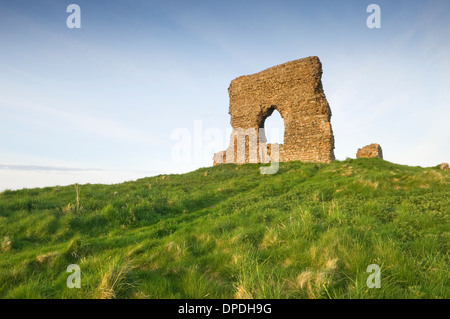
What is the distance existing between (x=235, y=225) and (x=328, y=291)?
3094 millimetres

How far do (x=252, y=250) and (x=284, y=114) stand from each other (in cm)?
1780

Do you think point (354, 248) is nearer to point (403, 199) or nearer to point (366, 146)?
point (403, 199)

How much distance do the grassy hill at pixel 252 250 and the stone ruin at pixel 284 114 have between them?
10.8 meters

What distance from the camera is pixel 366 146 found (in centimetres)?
2061

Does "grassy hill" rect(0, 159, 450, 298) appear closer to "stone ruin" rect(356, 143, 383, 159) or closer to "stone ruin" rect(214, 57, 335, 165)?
"stone ruin" rect(214, 57, 335, 165)

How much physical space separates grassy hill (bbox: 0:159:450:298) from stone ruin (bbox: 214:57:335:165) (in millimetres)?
10771

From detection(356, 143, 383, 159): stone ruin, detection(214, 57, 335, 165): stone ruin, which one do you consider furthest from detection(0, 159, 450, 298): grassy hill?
detection(356, 143, 383, 159): stone ruin

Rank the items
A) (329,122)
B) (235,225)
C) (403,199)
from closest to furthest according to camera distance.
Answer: (235,225)
(403,199)
(329,122)

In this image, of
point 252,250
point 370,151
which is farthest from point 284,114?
point 252,250

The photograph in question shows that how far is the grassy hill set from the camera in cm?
289

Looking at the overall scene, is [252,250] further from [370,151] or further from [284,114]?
[370,151]
